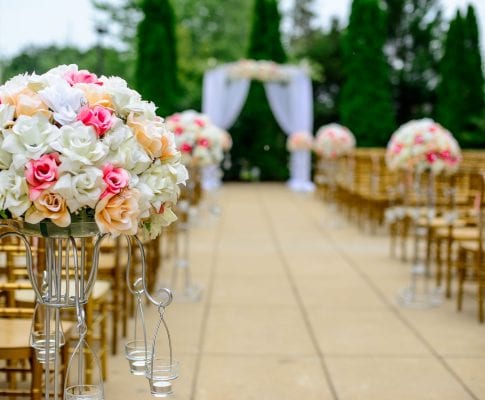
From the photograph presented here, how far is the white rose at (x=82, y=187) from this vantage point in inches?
86.9

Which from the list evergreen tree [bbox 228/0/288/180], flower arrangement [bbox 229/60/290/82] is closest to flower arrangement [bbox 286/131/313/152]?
flower arrangement [bbox 229/60/290/82]

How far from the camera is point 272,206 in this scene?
16312mm

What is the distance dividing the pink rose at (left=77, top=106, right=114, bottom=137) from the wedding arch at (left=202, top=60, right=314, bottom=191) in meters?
17.4

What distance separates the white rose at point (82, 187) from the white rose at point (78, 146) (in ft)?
0.09

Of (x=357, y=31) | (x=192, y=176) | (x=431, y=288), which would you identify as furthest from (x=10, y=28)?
(x=431, y=288)

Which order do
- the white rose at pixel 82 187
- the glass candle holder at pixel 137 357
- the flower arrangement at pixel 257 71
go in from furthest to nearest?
the flower arrangement at pixel 257 71, the glass candle holder at pixel 137 357, the white rose at pixel 82 187

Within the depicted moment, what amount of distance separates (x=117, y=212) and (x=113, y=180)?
89 mm

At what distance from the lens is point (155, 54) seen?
70.2 ft

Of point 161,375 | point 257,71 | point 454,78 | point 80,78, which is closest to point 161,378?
point 161,375

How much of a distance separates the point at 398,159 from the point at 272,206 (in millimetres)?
9406

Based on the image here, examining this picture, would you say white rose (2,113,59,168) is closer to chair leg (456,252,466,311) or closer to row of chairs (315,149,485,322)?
row of chairs (315,149,485,322)

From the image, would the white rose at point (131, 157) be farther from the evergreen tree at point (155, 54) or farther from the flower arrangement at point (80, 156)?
the evergreen tree at point (155, 54)

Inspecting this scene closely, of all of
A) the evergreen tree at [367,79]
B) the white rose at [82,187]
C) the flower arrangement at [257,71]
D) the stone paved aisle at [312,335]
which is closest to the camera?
the white rose at [82,187]

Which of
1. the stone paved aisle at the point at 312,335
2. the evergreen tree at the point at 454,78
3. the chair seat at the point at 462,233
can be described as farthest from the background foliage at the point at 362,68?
the chair seat at the point at 462,233
